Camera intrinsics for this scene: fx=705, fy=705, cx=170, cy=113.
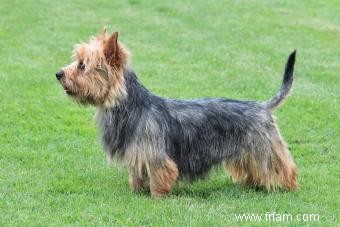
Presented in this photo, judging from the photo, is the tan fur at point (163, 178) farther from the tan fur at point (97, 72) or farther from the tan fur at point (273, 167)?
the tan fur at point (97, 72)

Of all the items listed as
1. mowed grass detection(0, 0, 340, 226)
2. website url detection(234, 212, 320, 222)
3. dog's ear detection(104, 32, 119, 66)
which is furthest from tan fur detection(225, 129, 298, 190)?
dog's ear detection(104, 32, 119, 66)

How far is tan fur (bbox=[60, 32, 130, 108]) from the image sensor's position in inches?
303

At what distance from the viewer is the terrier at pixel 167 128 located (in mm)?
7742

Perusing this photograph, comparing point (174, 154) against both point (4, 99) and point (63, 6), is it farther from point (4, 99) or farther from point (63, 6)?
point (63, 6)

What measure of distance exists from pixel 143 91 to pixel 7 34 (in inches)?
412

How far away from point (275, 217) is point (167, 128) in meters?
1.61

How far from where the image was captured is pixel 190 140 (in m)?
8.25

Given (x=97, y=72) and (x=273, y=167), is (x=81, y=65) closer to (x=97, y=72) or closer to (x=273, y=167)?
(x=97, y=72)

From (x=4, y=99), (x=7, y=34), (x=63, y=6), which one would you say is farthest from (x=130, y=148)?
(x=63, y=6)

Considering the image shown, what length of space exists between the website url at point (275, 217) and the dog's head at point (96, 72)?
6.33 ft

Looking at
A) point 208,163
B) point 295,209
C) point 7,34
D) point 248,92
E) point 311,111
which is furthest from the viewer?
point 7,34

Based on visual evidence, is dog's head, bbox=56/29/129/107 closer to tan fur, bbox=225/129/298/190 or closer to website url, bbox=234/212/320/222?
tan fur, bbox=225/129/298/190

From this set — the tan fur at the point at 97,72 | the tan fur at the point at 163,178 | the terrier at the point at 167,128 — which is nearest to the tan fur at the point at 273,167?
the terrier at the point at 167,128

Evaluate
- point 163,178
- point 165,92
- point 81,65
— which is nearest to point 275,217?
point 163,178
